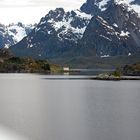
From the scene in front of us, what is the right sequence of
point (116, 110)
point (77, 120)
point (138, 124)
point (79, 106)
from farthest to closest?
point (79, 106)
point (116, 110)
point (77, 120)
point (138, 124)

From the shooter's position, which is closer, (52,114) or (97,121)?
(97,121)

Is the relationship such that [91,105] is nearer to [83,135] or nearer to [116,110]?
[116,110]

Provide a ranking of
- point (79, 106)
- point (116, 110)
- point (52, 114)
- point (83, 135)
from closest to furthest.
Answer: point (83, 135), point (52, 114), point (116, 110), point (79, 106)

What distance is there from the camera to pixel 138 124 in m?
93.7

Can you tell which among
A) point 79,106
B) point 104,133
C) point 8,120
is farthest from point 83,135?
point 79,106

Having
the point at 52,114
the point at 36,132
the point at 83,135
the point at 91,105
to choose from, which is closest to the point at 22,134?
the point at 36,132

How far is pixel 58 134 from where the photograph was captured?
271 ft

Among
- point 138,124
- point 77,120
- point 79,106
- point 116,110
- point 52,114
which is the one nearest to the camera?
point 138,124

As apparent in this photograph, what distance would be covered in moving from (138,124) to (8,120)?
1116 inches

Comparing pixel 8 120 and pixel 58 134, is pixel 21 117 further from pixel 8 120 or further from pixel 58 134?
pixel 58 134

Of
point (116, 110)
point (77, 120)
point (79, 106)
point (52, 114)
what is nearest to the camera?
point (77, 120)

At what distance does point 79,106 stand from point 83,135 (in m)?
52.4

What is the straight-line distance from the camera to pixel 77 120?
101m

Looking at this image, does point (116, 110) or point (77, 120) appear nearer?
point (77, 120)
